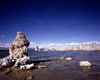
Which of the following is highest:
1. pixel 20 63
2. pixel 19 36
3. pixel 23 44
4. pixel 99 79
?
pixel 19 36

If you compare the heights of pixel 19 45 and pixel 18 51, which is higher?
pixel 19 45

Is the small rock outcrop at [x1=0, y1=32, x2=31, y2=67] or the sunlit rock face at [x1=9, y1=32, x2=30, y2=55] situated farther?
the sunlit rock face at [x1=9, y1=32, x2=30, y2=55]

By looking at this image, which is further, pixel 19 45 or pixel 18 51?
pixel 19 45

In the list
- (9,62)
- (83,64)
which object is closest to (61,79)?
(83,64)

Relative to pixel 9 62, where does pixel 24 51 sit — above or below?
above

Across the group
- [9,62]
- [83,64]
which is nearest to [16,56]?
[9,62]

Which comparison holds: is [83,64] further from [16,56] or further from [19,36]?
[19,36]

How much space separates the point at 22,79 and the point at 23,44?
8.34 m

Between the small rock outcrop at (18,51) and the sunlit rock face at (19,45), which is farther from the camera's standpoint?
the sunlit rock face at (19,45)

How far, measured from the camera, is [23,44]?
1340 centimetres

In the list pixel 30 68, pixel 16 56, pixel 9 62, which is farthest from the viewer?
pixel 16 56

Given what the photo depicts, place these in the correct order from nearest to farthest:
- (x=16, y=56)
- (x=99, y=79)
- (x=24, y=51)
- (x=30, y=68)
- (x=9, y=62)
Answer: (x=99, y=79) → (x=30, y=68) → (x=9, y=62) → (x=16, y=56) → (x=24, y=51)

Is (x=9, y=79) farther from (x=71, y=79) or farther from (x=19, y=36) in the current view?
(x=19, y=36)

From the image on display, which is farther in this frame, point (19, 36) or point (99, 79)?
point (19, 36)
